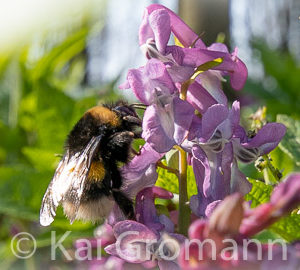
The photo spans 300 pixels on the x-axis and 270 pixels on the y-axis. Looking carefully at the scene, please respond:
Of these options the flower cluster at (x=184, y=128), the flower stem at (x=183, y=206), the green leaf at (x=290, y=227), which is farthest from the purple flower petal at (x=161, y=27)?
the green leaf at (x=290, y=227)

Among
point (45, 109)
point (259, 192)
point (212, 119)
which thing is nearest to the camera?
point (212, 119)

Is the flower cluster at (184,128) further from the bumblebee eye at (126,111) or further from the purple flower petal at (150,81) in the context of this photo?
the bumblebee eye at (126,111)

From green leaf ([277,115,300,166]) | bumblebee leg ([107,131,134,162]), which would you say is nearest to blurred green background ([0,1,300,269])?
green leaf ([277,115,300,166])

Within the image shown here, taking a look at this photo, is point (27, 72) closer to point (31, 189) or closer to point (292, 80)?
point (31, 189)

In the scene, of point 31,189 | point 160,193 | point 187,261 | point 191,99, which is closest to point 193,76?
point 191,99

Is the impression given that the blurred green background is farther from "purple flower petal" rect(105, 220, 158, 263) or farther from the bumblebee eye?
"purple flower petal" rect(105, 220, 158, 263)

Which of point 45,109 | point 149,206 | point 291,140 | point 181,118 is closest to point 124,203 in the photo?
point 149,206

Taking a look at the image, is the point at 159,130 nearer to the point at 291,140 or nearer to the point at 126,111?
the point at 126,111
